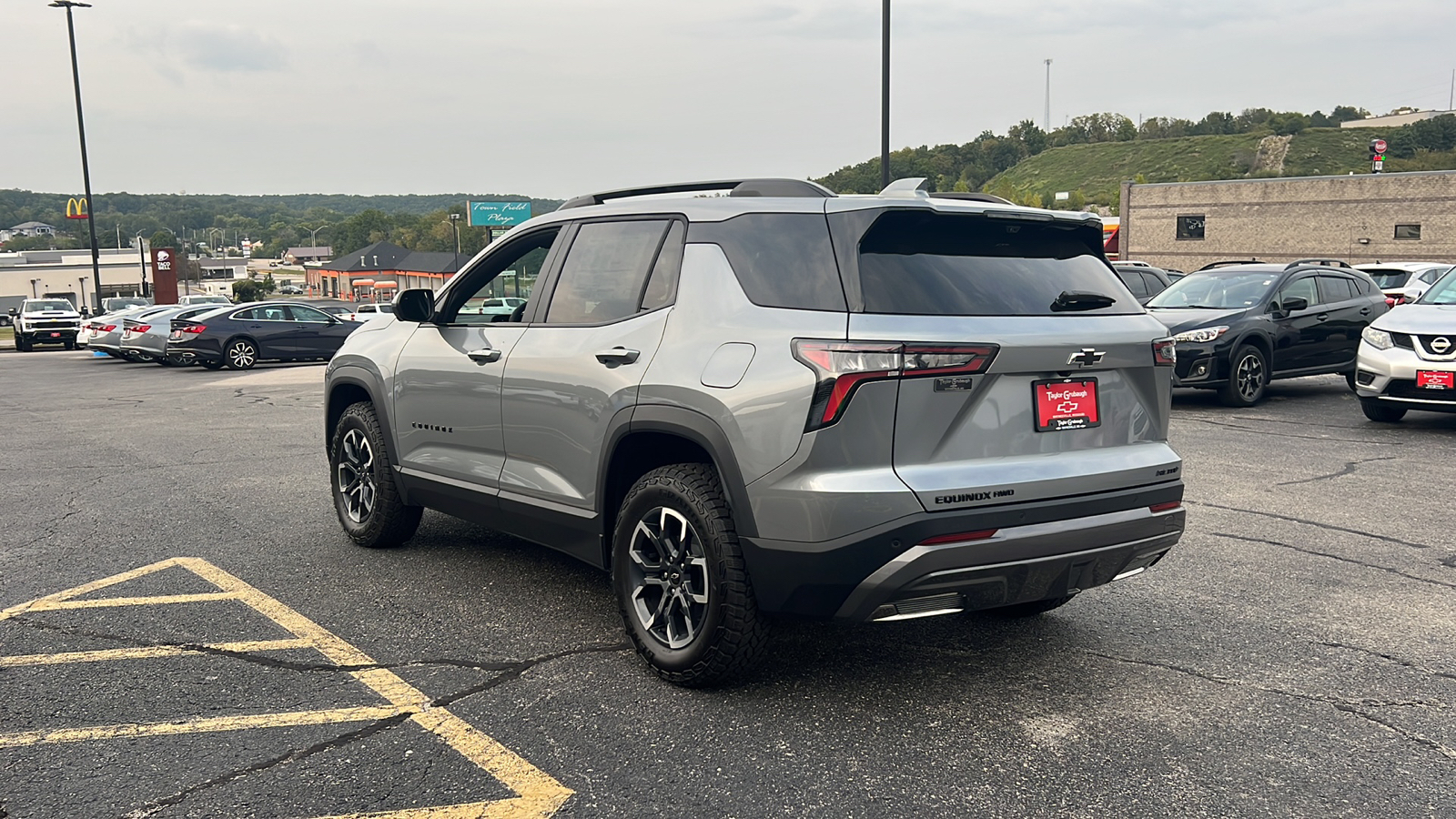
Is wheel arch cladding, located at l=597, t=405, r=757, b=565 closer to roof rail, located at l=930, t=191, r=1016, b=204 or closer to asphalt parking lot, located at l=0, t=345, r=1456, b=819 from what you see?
asphalt parking lot, located at l=0, t=345, r=1456, b=819

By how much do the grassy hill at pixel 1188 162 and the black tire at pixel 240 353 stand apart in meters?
83.4

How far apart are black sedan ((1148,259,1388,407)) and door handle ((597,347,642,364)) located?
931cm

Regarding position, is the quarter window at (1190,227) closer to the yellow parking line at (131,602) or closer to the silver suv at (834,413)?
the silver suv at (834,413)

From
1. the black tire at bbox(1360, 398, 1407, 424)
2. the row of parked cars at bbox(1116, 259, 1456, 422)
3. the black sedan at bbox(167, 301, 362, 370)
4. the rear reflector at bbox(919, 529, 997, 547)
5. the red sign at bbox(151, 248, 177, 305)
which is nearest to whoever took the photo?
the rear reflector at bbox(919, 529, 997, 547)

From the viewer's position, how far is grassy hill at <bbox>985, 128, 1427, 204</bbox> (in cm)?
10694

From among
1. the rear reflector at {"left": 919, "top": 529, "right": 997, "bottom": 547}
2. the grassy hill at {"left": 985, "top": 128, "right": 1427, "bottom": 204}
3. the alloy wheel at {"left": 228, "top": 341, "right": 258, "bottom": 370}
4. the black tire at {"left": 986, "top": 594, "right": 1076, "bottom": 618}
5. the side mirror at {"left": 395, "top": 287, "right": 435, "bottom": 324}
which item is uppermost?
the grassy hill at {"left": 985, "top": 128, "right": 1427, "bottom": 204}

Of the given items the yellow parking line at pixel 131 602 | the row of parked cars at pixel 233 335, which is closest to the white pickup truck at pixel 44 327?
the row of parked cars at pixel 233 335

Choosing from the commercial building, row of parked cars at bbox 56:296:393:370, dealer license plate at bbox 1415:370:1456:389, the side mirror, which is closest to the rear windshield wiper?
the side mirror

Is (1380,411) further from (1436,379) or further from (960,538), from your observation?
(960,538)

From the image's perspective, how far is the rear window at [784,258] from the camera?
3766 mm

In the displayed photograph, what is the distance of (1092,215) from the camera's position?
171 inches

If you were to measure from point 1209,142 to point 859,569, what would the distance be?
13068 cm

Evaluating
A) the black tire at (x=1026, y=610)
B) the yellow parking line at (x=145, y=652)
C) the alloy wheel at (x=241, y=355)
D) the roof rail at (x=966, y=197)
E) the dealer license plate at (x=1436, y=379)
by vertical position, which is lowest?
the alloy wheel at (x=241, y=355)

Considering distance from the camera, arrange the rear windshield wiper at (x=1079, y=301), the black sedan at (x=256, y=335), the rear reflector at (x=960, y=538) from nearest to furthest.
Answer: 1. the rear reflector at (x=960, y=538)
2. the rear windshield wiper at (x=1079, y=301)
3. the black sedan at (x=256, y=335)
